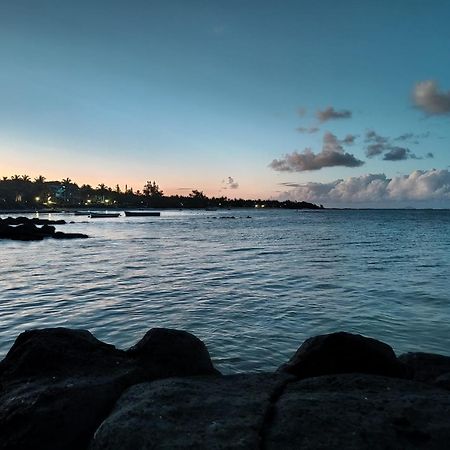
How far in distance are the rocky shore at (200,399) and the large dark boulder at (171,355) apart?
2cm

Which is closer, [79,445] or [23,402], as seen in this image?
[79,445]

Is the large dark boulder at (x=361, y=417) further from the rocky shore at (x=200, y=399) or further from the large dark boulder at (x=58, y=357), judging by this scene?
the large dark boulder at (x=58, y=357)

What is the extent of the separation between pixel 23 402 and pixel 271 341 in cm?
691

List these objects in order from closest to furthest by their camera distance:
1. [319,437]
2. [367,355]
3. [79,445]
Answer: [319,437] → [79,445] → [367,355]

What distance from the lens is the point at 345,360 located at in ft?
19.2

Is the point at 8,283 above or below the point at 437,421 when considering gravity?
below

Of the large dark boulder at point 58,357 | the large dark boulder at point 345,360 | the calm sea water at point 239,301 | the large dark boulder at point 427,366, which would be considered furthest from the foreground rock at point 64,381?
the large dark boulder at point 427,366

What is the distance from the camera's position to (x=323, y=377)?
5121 mm

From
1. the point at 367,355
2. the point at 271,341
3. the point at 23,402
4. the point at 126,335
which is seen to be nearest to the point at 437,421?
the point at 367,355

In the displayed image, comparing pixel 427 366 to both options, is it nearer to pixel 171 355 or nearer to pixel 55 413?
pixel 171 355

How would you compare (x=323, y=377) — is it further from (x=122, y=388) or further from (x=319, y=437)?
(x=122, y=388)

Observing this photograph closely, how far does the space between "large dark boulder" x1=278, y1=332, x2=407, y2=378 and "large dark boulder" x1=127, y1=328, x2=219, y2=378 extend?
1.33m

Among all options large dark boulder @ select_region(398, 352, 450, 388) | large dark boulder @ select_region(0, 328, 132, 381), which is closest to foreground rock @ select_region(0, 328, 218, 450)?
large dark boulder @ select_region(0, 328, 132, 381)

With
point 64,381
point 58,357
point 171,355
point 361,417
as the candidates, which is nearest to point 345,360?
point 361,417
